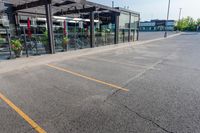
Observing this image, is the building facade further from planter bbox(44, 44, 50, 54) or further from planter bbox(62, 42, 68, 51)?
planter bbox(62, 42, 68, 51)

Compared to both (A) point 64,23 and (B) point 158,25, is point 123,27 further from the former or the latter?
(B) point 158,25

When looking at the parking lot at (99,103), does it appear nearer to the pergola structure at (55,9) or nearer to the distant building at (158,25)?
the pergola structure at (55,9)

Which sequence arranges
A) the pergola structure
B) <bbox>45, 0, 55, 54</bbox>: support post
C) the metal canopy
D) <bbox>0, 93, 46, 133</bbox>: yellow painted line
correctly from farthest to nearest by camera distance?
the metal canopy
the pergola structure
<bbox>45, 0, 55, 54</bbox>: support post
<bbox>0, 93, 46, 133</bbox>: yellow painted line


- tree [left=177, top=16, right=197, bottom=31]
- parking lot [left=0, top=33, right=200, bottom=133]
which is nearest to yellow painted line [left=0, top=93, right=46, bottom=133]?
parking lot [left=0, top=33, right=200, bottom=133]

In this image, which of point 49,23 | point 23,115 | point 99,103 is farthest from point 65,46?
point 23,115

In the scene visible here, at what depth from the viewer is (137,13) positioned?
21.1 m

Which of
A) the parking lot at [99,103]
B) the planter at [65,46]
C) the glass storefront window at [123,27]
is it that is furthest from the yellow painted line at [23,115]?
the glass storefront window at [123,27]

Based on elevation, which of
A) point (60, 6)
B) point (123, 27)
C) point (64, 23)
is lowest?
point (64, 23)

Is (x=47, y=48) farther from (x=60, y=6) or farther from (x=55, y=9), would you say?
(x=55, y=9)

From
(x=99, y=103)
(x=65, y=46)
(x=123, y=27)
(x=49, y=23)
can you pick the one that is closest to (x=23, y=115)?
(x=99, y=103)

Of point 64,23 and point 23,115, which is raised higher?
point 64,23

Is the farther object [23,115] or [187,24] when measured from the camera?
[187,24]

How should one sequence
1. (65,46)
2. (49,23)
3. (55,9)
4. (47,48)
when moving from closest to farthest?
1. (49,23)
2. (47,48)
3. (65,46)
4. (55,9)

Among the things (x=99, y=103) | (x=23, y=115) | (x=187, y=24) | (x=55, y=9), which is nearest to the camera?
(x=23, y=115)
